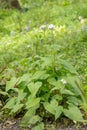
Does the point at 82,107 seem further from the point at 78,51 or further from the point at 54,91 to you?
the point at 78,51

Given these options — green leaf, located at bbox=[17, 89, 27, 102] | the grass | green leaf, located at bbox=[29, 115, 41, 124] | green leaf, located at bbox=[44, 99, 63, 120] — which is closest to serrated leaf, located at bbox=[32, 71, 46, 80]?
the grass

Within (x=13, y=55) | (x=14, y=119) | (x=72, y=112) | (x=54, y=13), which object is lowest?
(x=54, y=13)

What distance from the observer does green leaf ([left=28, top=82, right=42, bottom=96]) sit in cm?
404

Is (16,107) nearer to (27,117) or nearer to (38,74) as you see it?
(27,117)

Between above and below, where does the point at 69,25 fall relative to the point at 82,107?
below

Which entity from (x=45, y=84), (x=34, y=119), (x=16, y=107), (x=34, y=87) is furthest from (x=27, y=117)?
(x=45, y=84)

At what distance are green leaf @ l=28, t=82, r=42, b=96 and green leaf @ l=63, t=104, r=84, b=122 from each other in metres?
0.34

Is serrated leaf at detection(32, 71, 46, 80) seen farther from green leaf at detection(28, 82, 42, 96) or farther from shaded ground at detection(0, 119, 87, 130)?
shaded ground at detection(0, 119, 87, 130)

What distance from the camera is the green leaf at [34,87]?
404 cm

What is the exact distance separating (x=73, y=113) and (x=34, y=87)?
46cm

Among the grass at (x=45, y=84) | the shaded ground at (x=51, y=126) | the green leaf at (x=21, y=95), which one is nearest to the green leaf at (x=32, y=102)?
the grass at (x=45, y=84)

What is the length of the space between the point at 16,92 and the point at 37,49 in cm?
221

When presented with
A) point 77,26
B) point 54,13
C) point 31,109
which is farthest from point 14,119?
point 54,13

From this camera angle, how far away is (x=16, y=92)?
455 centimetres
